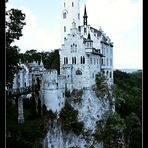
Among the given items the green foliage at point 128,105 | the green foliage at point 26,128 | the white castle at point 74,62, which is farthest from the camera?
the white castle at point 74,62

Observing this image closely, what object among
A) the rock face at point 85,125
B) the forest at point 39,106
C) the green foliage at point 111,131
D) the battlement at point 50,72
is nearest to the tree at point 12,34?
the forest at point 39,106

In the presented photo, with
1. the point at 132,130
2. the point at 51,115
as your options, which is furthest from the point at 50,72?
the point at 132,130

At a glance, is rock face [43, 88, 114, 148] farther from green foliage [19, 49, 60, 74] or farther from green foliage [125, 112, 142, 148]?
green foliage [19, 49, 60, 74]

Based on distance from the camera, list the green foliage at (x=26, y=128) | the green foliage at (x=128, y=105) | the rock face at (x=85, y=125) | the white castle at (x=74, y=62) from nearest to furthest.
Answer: the green foliage at (x=26, y=128) → the green foliage at (x=128, y=105) → the white castle at (x=74, y=62) → the rock face at (x=85, y=125)

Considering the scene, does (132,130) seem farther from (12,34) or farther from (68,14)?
(12,34)

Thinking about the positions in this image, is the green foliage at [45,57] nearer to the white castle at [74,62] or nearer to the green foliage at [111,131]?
the white castle at [74,62]

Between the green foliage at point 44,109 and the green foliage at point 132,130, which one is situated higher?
the green foliage at point 44,109

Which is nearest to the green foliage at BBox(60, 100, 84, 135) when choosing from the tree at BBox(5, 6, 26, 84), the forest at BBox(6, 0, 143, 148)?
the forest at BBox(6, 0, 143, 148)
